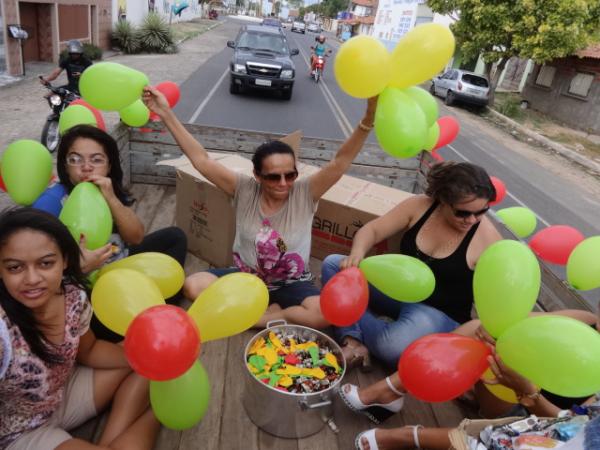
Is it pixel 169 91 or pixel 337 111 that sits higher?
pixel 169 91

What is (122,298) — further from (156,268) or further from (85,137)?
(85,137)

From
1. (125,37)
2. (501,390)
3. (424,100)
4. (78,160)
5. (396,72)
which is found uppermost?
(396,72)

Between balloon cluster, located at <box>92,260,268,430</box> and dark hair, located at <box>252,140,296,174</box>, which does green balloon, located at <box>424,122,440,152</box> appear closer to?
dark hair, located at <box>252,140,296,174</box>

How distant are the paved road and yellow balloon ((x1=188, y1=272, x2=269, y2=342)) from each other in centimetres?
452

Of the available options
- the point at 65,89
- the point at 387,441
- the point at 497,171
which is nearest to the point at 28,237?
the point at 387,441

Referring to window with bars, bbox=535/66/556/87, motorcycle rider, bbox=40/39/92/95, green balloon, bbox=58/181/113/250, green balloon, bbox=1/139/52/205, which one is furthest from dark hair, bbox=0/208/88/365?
window with bars, bbox=535/66/556/87

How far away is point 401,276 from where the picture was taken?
2010 mm

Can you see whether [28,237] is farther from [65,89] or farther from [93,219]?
[65,89]

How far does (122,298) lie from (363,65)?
1.41 m

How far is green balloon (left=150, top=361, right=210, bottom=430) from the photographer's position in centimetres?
155

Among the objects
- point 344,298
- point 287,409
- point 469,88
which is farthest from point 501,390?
point 469,88

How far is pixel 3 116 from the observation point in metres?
7.02

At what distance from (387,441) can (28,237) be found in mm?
1621

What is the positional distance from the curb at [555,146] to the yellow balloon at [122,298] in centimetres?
1171
